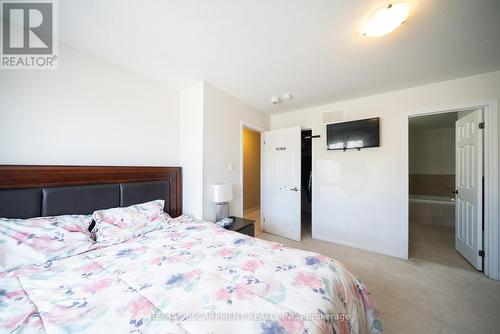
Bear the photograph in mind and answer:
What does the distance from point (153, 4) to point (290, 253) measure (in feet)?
6.50

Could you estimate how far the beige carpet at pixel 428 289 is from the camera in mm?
1420

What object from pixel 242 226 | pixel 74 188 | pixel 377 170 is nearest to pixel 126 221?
pixel 74 188

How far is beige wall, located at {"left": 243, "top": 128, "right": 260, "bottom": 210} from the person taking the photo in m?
4.88

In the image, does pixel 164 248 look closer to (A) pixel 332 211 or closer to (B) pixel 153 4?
(B) pixel 153 4

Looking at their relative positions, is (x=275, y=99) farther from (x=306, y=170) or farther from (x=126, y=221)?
(x=126, y=221)

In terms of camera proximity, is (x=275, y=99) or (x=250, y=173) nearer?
(x=275, y=99)

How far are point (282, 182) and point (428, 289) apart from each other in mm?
2100

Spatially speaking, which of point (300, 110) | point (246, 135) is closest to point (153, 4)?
point (300, 110)

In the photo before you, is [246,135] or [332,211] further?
[246,135]

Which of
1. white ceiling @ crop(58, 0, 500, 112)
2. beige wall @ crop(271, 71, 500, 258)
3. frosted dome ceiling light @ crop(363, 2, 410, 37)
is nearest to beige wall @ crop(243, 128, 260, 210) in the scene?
beige wall @ crop(271, 71, 500, 258)

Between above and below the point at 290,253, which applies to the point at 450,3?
above

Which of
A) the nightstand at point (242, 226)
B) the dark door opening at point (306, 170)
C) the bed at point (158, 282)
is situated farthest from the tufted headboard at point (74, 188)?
the dark door opening at point (306, 170)

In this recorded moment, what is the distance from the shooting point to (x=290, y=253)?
4.21ft

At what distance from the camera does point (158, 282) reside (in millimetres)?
957
